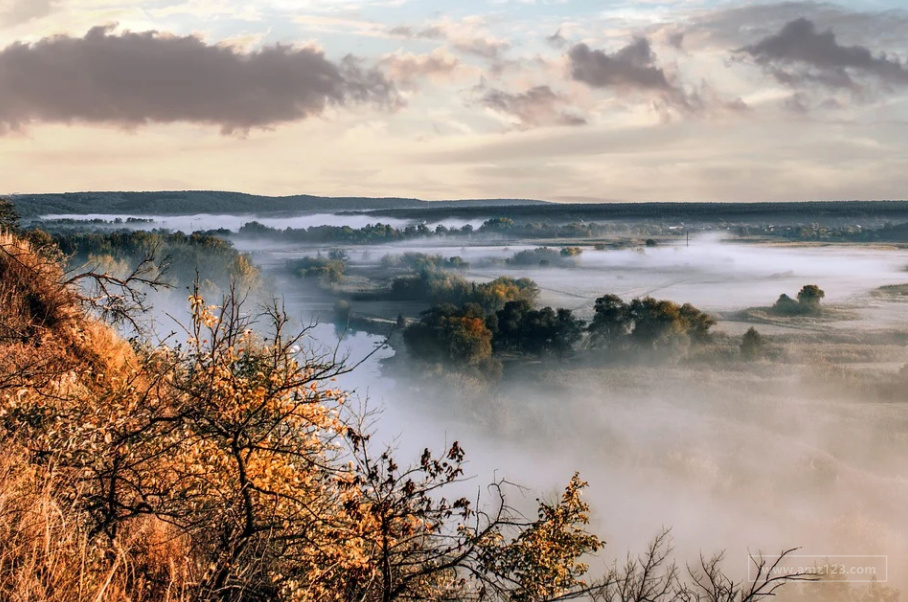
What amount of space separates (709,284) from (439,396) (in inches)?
3621

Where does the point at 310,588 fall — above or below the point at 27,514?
below

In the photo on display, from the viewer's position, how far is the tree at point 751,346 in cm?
10525

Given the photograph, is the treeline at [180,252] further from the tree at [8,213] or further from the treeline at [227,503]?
the treeline at [227,503]

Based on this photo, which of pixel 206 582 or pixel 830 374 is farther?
pixel 830 374

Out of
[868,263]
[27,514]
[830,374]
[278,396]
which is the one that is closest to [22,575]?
[27,514]

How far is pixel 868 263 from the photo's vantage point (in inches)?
6353

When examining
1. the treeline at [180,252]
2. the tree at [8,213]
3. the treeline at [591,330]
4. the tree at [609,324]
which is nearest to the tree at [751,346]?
the treeline at [591,330]

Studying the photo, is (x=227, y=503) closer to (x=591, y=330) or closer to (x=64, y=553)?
(x=64, y=553)

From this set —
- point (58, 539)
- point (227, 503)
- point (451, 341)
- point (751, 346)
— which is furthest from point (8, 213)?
point (751, 346)

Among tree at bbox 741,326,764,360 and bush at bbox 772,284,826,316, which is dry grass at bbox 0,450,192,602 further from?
bush at bbox 772,284,826,316

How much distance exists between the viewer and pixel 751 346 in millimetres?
105438

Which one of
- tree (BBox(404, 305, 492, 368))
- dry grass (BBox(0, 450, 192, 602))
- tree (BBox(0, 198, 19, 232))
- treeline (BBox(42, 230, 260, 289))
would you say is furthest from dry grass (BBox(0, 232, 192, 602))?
tree (BBox(404, 305, 492, 368))

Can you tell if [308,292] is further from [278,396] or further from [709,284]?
[278,396]

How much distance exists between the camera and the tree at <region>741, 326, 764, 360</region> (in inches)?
4144
